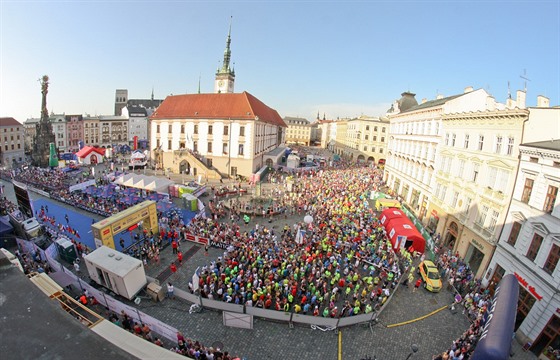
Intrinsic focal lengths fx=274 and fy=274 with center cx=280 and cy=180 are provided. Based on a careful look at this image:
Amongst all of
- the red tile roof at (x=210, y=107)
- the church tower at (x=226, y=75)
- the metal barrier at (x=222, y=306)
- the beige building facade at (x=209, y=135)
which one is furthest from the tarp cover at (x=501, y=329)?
the church tower at (x=226, y=75)

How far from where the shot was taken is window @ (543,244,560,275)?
15.3 m

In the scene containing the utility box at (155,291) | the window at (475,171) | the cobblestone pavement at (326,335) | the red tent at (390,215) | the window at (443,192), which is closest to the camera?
the cobblestone pavement at (326,335)

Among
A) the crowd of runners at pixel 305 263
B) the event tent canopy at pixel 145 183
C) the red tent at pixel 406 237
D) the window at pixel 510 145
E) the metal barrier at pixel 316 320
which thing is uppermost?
the window at pixel 510 145

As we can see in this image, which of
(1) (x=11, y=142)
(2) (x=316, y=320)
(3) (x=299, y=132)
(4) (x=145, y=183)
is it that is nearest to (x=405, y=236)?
(2) (x=316, y=320)

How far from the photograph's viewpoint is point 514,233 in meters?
18.7

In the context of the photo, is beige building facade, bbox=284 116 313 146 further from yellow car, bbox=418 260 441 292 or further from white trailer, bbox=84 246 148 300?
white trailer, bbox=84 246 148 300

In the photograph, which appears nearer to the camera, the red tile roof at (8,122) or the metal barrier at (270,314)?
the metal barrier at (270,314)

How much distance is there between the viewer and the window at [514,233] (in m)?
18.4

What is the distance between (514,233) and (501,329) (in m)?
10.2

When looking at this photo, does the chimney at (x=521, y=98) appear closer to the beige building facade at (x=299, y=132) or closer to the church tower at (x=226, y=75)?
the church tower at (x=226, y=75)

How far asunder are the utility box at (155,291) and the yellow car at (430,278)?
17.8 m

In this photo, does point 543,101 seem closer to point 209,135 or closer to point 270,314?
point 270,314

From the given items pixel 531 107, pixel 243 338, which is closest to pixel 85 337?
pixel 243 338

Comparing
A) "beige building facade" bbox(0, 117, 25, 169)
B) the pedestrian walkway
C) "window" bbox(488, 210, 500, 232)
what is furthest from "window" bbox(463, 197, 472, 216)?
"beige building facade" bbox(0, 117, 25, 169)
